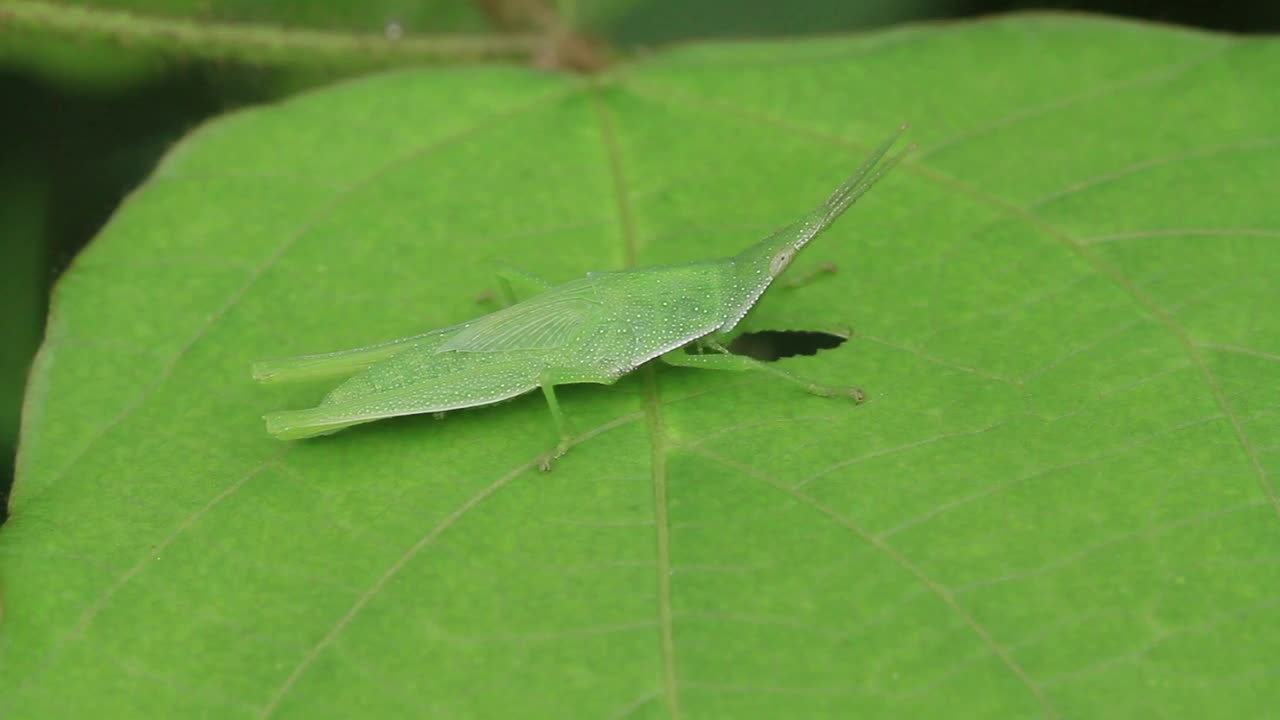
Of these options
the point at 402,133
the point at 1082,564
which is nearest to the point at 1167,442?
the point at 1082,564

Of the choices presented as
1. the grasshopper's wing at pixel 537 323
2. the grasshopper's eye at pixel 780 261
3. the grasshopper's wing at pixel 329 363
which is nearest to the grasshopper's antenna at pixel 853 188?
the grasshopper's eye at pixel 780 261

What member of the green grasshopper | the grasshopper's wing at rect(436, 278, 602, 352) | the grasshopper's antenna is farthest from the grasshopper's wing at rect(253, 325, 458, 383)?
the grasshopper's antenna

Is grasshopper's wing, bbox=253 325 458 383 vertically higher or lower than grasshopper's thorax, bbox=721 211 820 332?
lower

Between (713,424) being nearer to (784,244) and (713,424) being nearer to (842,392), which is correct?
(842,392)

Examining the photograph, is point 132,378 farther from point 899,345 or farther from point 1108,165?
point 1108,165

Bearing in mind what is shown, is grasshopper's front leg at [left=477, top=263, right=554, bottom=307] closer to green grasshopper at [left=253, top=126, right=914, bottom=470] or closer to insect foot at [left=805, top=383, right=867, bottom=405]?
green grasshopper at [left=253, top=126, right=914, bottom=470]
